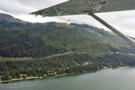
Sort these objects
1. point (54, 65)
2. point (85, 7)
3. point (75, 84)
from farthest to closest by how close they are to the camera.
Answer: point (54, 65), point (75, 84), point (85, 7)

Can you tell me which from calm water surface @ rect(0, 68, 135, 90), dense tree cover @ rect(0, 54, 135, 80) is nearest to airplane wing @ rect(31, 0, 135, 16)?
calm water surface @ rect(0, 68, 135, 90)

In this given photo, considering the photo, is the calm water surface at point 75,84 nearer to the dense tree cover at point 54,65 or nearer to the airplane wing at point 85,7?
the dense tree cover at point 54,65

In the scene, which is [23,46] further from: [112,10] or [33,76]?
[112,10]

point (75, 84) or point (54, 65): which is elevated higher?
point (54, 65)

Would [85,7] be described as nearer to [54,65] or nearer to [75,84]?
[75,84]

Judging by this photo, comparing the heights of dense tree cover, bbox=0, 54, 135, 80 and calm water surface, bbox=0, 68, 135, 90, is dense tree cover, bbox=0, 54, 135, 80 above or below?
above

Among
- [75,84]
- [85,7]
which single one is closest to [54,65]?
[75,84]

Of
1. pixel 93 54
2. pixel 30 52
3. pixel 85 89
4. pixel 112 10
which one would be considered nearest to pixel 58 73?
pixel 85 89

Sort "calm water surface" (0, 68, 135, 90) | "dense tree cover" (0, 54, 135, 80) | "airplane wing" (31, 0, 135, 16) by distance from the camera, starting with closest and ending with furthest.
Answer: "airplane wing" (31, 0, 135, 16) < "calm water surface" (0, 68, 135, 90) < "dense tree cover" (0, 54, 135, 80)

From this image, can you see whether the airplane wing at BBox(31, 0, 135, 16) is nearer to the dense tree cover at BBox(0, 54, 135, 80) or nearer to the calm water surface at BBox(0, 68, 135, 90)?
the calm water surface at BBox(0, 68, 135, 90)
